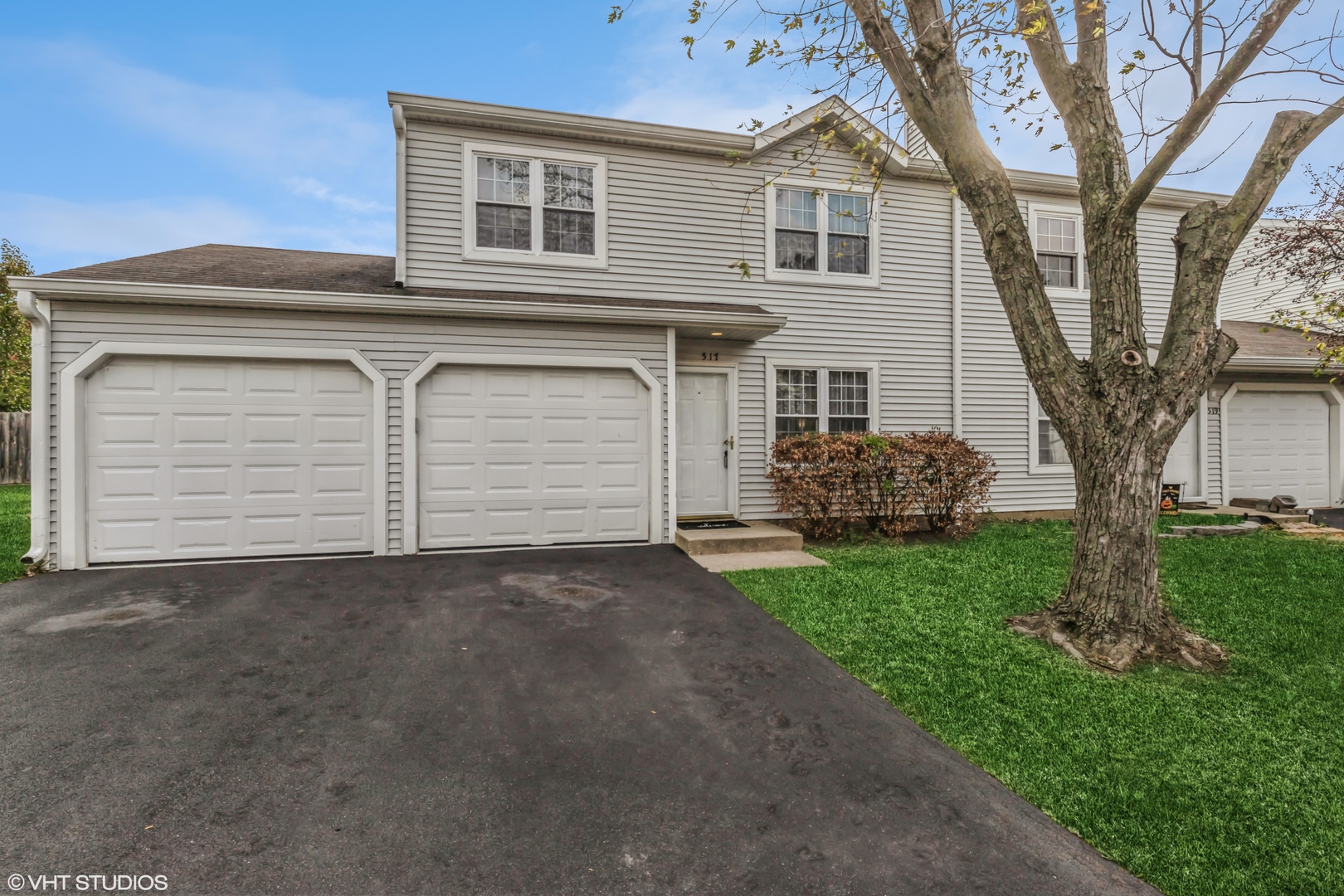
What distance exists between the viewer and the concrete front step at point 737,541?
22.3 feet

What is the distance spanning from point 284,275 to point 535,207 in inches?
122

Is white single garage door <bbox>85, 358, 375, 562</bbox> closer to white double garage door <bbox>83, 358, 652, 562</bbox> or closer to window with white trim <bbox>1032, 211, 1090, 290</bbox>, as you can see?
white double garage door <bbox>83, 358, 652, 562</bbox>

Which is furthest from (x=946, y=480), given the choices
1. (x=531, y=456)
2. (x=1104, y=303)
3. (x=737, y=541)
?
(x=531, y=456)

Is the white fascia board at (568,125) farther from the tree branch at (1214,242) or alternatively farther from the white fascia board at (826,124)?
the tree branch at (1214,242)

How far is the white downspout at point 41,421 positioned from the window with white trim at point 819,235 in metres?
8.19

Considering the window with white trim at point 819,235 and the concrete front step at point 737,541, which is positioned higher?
the window with white trim at point 819,235

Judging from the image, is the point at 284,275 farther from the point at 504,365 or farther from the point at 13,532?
the point at 13,532

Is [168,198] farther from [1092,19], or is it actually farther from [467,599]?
[1092,19]

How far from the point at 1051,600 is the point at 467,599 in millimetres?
4901

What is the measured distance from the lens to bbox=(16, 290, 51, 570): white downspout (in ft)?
18.7

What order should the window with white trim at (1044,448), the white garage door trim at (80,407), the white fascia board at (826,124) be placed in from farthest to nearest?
the window with white trim at (1044,448) → the white fascia board at (826,124) → the white garage door trim at (80,407)

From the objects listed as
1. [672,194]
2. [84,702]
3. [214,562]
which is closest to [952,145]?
[672,194]

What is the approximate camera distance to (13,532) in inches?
304

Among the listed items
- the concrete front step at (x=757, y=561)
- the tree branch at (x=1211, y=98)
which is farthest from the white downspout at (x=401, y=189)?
the tree branch at (x=1211, y=98)
